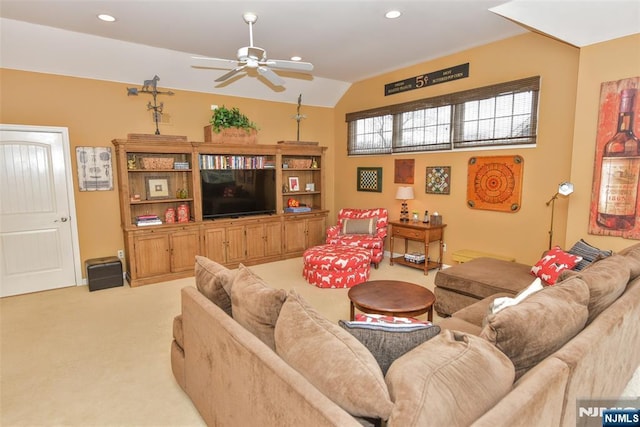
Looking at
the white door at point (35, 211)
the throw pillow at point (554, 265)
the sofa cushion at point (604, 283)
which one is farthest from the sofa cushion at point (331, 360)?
the white door at point (35, 211)

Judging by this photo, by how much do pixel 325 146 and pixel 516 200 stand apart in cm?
355

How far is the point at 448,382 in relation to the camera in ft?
3.31

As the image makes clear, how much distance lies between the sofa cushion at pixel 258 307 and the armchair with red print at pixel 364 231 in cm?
349

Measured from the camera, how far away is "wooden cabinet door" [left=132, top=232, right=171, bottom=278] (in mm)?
4586

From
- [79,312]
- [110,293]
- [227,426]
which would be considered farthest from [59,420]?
[110,293]

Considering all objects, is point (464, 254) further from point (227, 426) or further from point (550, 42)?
point (227, 426)

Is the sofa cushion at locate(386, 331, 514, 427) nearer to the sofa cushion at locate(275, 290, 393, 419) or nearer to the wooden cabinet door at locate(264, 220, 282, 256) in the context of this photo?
the sofa cushion at locate(275, 290, 393, 419)

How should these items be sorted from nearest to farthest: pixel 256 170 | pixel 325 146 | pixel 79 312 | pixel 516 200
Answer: pixel 79 312
pixel 516 200
pixel 256 170
pixel 325 146

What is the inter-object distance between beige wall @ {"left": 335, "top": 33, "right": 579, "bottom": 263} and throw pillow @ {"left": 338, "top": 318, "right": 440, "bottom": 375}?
3.49 meters

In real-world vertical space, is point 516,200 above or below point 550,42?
below

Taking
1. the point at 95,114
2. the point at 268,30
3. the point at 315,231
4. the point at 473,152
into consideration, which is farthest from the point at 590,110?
the point at 95,114

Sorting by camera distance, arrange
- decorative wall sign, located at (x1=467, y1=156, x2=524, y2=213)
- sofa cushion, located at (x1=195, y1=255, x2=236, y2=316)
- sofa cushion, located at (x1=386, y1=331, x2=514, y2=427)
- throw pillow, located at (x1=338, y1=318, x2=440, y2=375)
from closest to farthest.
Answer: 1. sofa cushion, located at (x1=386, y1=331, x2=514, y2=427)
2. throw pillow, located at (x1=338, y1=318, x2=440, y2=375)
3. sofa cushion, located at (x1=195, y1=255, x2=236, y2=316)
4. decorative wall sign, located at (x1=467, y1=156, x2=524, y2=213)

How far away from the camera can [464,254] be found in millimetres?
4641

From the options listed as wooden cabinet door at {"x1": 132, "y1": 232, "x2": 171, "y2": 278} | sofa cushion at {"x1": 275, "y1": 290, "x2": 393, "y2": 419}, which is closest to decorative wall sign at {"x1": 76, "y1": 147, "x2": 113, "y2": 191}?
wooden cabinet door at {"x1": 132, "y1": 232, "x2": 171, "y2": 278}
